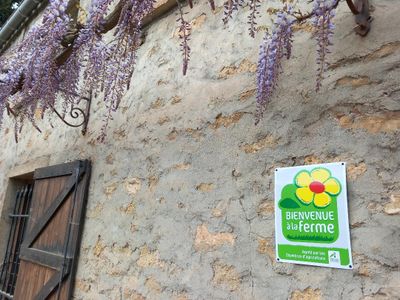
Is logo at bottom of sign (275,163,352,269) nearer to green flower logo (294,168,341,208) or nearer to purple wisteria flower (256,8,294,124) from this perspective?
green flower logo (294,168,341,208)

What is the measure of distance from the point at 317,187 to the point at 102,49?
4.50 ft

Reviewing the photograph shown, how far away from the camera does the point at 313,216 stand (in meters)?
1.35

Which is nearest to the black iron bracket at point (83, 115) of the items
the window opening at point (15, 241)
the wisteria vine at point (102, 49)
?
the wisteria vine at point (102, 49)

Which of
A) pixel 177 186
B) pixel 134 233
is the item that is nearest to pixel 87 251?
pixel 134 233

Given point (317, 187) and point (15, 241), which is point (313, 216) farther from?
point (15, 241)

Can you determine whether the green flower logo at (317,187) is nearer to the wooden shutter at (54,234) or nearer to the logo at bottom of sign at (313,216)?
the logo at bottom of sign at (313,216)

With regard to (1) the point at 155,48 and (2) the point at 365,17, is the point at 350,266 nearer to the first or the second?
(2) the point at 365,17

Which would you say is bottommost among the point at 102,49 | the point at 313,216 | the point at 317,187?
the point at 313,216

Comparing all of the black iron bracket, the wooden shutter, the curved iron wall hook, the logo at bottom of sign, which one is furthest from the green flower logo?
the black iron bracket

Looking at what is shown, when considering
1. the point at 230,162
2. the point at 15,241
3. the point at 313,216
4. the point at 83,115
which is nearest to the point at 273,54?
the point at 230,162

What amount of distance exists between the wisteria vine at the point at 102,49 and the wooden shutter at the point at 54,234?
0.42 meters

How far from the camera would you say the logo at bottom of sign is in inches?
50.2

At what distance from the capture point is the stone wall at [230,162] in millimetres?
1251

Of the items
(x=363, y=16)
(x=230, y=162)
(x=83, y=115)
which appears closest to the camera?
(x=363, y=16)
